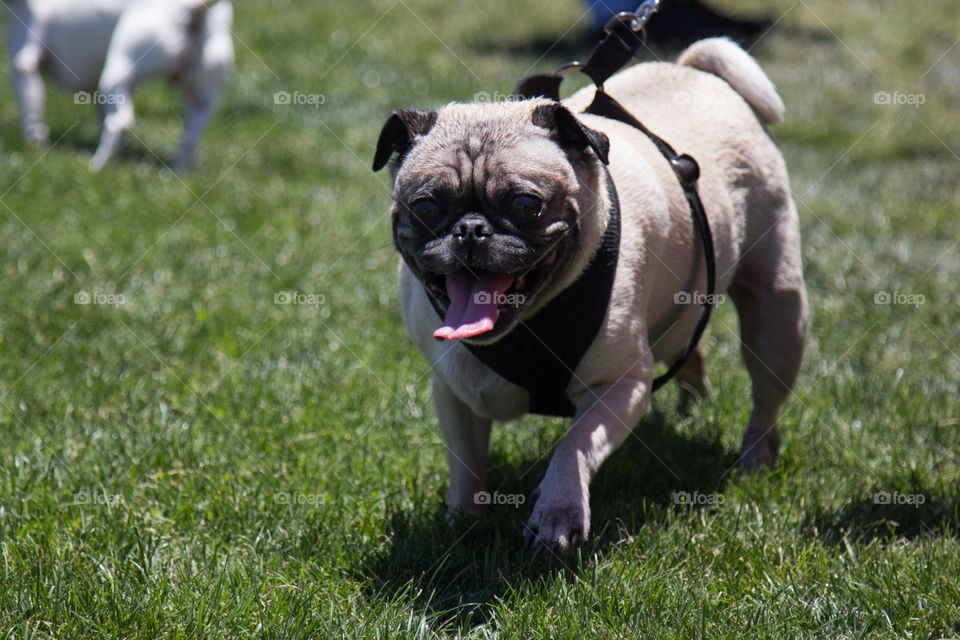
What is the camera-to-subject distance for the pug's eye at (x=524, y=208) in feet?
9.98

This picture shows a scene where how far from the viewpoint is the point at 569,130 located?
3.20 metres

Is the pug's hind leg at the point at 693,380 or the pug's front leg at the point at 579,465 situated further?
the pug's hind leg at the point at 693,380

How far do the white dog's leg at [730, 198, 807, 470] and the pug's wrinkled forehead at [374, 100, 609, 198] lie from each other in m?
1.17

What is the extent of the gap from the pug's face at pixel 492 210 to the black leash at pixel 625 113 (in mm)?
597

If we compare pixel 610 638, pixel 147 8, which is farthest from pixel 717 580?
pixel 147 8

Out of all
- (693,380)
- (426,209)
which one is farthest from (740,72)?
(426,209)

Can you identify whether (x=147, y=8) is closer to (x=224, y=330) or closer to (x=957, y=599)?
(x=224, y=330)

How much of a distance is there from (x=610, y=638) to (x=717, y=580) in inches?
19.3

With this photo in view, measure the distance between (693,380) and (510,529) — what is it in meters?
1.65

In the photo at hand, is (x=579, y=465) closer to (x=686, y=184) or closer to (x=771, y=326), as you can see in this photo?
(x=686, y=184)

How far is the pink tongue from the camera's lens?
115 inches

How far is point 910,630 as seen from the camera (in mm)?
2811

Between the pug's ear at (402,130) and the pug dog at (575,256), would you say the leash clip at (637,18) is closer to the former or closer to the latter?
the pug dog at (575,256)

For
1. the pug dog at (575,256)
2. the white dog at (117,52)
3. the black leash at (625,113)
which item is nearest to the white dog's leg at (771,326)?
the pug dog at (575,256)
